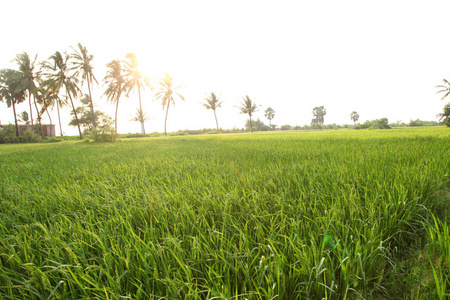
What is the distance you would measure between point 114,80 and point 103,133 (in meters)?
14.8

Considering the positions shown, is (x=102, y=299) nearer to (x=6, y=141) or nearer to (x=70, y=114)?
(x=6, y=141)

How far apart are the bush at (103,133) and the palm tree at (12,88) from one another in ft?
67.7

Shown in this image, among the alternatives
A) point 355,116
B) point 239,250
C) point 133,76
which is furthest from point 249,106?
point 355,116

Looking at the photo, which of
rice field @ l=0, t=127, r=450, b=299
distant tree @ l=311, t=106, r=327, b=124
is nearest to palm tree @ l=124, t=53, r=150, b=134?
rice field @ l=0, t=127, r=450, b=299

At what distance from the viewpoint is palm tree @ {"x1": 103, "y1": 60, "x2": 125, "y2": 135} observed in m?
25.4

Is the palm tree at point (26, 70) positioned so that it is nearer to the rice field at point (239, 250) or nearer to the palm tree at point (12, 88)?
the palm tree at point (12, 88)

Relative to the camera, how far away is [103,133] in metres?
15.2

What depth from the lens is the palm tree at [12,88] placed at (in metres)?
25.8

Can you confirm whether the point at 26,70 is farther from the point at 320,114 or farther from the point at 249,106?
the point at 320,114

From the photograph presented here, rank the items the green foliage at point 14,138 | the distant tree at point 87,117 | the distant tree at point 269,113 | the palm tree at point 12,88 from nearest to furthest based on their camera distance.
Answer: the green foliage at point 14,138, the palm tree at point 12,88, the distant tree at point 87,117, the distant tree at point 269,113

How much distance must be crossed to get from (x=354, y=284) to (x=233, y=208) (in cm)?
82

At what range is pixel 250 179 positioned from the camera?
6.27 ft

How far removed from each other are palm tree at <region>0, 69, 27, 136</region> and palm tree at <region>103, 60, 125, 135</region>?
11103mm

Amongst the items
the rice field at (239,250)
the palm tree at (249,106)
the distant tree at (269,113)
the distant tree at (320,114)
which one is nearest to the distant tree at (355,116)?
the distant tree at (320,114)
